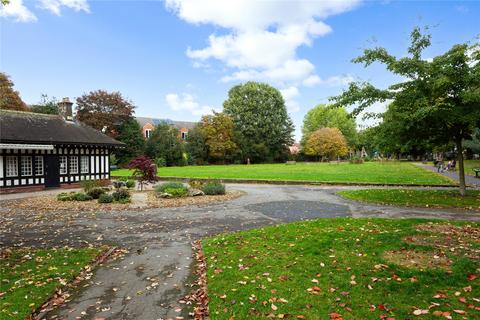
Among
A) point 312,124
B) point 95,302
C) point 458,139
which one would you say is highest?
point 312,124

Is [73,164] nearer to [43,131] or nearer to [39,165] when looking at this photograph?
[39,165]

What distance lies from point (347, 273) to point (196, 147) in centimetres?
4951

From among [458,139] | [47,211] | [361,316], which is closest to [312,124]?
[458,139]

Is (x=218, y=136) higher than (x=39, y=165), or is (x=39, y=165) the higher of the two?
(x=218, y=136)

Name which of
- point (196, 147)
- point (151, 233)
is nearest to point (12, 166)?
point (151, 233)

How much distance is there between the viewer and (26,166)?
69.7ft

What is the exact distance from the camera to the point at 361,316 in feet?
13.6

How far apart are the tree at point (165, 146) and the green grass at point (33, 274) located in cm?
4061

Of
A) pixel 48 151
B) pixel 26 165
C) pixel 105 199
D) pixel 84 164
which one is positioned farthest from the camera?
pixel 84 164

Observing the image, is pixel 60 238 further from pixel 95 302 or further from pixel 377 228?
pixel 377 228

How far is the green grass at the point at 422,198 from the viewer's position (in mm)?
12297

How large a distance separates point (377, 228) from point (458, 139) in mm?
8475

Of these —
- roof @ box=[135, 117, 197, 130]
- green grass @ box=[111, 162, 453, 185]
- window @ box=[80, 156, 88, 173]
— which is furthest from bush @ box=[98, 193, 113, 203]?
roof @ box=[135, 117, 197, 130]

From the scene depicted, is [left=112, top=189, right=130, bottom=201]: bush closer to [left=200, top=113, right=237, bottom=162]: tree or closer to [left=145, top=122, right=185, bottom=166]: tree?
[left=145, top=122, right=185, bottom=166]: tree
